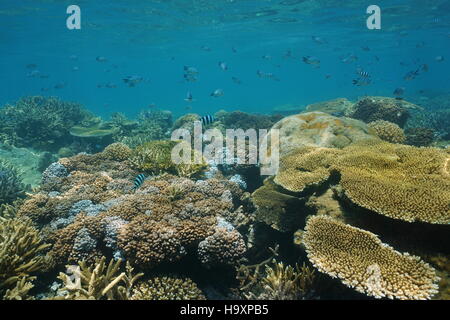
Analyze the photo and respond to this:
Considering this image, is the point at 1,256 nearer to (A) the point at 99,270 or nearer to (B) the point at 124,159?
(A) the point at 99,270

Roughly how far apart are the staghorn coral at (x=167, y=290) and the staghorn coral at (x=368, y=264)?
1717 millimetres

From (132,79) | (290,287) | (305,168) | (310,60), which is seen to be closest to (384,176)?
(305,168)

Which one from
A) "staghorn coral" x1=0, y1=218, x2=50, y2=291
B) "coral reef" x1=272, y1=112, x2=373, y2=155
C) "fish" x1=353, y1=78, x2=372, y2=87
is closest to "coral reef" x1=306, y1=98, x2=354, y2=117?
"fish" x1=353, y1=78, x2=372, y2=87

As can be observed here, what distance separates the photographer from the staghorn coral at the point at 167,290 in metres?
3.83

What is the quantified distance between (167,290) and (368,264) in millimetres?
2612

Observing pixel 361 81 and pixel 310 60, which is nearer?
pixel 361 81

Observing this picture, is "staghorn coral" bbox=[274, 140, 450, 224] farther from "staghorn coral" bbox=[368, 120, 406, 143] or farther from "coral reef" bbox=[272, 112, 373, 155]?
"staghorn coral" bbox=[368, 120, 406, 143]

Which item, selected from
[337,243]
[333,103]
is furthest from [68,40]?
[337,243]

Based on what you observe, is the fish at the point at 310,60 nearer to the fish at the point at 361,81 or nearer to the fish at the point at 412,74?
the fish at the point at 361,81

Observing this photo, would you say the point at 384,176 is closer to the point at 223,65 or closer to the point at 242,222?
the point at 242,222

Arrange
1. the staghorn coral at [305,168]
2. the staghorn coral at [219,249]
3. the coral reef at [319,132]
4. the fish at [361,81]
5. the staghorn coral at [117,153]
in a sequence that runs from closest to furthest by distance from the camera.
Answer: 1. the staghorn coral at [219,249]
2. the staghorn coral at [305,168]
3. the coral reef at [319,132]
4. the staghorn coral at [117,153]
5. the fish at [361,81]

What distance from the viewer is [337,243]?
11.8 feet

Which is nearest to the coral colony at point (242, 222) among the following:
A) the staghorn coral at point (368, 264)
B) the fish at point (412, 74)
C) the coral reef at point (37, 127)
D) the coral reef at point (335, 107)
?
the staghorn coral at point (368, 264)

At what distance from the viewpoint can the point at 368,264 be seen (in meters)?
3.23
